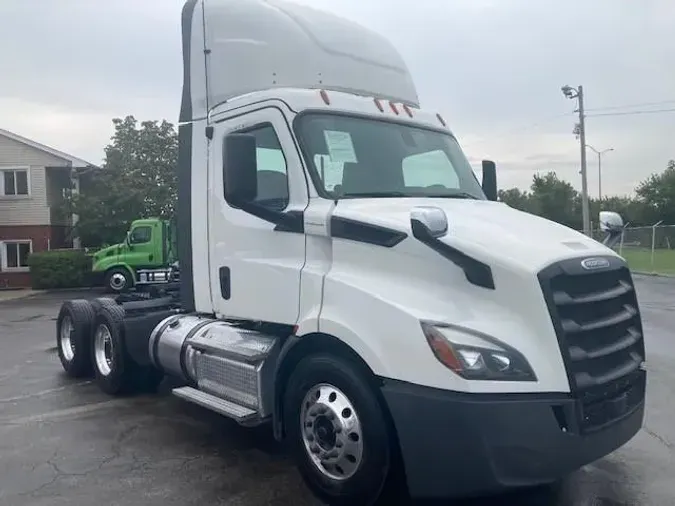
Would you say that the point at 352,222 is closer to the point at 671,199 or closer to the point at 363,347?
the point at 363,347

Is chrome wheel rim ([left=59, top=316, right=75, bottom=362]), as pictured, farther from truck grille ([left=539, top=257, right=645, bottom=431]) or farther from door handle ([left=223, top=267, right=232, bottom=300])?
truck grille ([left=539, top=257, right=645, bottom=431])

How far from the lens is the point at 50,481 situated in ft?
16.8

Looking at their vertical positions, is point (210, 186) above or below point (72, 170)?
below

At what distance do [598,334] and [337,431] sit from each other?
168 cm

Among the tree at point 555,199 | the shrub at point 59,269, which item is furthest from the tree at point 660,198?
the shrub at point 59,269

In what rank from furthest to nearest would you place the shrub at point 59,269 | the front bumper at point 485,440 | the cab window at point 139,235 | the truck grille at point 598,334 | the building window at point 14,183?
the building window at point 14,183, the shrub at point 59,269, the cab window at point 139,235, the truck grille at point 598,334, the front bumper at point 485,440

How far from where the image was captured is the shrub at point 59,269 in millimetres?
28750

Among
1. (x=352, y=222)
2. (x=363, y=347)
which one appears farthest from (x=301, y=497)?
(x=352, y=222)

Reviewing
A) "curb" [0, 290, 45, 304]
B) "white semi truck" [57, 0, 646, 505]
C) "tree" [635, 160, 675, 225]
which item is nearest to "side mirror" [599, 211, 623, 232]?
"white semi truck" [57, 0, 646, 505]

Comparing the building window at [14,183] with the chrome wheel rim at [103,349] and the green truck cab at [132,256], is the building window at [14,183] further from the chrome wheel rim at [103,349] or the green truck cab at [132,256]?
the chrome wheel rim at [103,349]

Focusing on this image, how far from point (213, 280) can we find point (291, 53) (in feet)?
6.77

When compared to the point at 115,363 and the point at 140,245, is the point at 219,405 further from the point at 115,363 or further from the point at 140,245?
the point at 140,245

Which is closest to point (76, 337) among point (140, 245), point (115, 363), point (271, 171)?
point (115, 363)

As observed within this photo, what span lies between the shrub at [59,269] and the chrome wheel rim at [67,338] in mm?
20921
